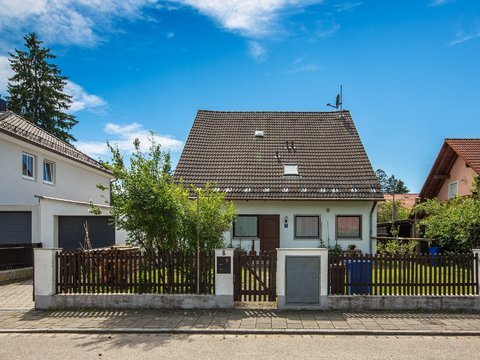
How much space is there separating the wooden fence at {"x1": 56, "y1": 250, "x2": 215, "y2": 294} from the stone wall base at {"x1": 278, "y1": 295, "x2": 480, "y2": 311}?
6.88 feet

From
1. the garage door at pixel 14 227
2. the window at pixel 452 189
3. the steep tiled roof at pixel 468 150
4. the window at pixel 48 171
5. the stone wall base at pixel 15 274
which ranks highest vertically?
the steep tiled roof at pixel 468 150

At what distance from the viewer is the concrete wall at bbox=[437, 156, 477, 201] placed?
21.5m

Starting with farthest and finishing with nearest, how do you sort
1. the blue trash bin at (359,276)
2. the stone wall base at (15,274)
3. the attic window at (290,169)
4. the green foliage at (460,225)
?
1. the attic window at (290,169)
2. the green foliage at (460,225)
3. the stone wall base at (15,274)
4. the blue trash bin at (359,276)

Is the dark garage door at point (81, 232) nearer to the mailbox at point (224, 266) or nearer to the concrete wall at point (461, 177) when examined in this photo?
the mailbox at point (224, 266)

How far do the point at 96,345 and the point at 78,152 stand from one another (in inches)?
728

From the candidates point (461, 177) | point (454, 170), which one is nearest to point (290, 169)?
point (461, 177)

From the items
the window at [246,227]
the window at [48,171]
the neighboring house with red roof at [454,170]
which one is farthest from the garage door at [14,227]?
the neighboring house with red roof at [454,170]

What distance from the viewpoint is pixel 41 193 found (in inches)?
754

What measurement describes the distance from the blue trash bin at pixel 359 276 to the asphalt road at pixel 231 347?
1779 millimetres

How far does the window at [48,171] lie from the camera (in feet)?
65.5

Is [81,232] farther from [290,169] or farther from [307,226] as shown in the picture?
[307,226]

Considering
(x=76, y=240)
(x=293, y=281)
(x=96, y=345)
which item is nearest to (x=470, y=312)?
(x=293, y=281)

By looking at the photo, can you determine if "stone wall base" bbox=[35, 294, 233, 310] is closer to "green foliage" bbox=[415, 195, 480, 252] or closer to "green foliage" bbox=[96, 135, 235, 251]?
"green foliage" bbox=[96, 135, 235, 251]

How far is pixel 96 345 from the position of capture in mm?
7156
